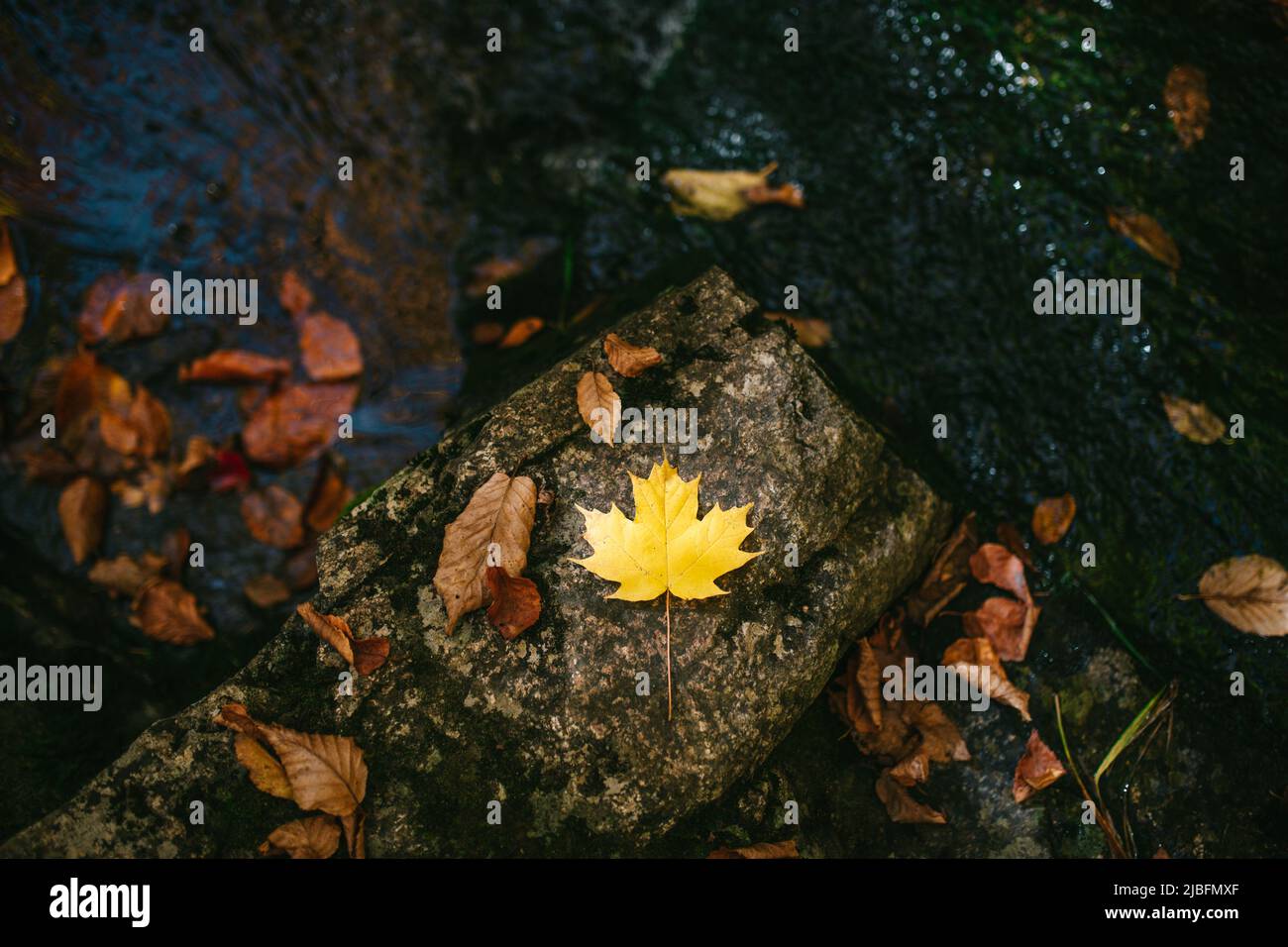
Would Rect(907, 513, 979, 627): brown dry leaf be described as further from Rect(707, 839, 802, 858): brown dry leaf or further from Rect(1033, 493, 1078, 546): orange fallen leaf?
Rect(707, 839, 802, 858): brown dry leaf

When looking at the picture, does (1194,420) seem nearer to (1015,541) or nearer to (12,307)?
(1015,541)

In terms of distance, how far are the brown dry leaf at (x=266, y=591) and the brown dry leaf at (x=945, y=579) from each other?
2.31 meters

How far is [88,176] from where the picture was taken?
271cm

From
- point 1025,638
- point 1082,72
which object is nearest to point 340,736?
point 1025,638

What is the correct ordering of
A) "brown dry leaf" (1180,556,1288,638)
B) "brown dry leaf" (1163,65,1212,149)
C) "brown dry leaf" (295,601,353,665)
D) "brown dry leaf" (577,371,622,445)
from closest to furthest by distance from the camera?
"brown dry leaf" (295,601,353,665) → "brown dry leaf" (577,371,622,445) → "brown dry leaf" (1180,556,1288,638) → "brown dry leaf" (1163,65,1212,149)

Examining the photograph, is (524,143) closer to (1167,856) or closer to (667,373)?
(667,373)

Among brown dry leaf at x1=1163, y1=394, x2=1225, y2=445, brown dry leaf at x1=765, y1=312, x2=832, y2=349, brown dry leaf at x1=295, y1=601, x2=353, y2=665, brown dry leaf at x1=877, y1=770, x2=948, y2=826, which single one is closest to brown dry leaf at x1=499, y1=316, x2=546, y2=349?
brown dry leaf at x1=765, y1=312, x2=832, y2=349

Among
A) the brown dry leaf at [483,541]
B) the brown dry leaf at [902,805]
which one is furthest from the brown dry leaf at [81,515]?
the brown dry leaf at [902,805]

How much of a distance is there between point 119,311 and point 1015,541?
3.42 meters

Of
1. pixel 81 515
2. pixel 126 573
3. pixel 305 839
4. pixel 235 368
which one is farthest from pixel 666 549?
pixel 81 515

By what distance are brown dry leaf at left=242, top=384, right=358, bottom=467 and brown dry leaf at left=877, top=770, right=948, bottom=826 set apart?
2.37m

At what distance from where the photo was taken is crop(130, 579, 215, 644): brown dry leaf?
2.59 meters

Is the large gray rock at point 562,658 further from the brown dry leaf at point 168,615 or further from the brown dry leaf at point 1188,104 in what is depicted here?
→ the brown dry leaf at point 1188,104
